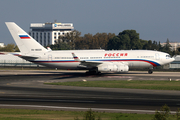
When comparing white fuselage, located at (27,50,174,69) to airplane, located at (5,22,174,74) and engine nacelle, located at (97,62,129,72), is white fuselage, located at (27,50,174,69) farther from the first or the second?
engine nacelle, located at (97,62,129,72)

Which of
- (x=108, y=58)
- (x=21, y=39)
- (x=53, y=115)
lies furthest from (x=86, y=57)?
(x=53, y=115)

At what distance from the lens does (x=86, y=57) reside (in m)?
51.4

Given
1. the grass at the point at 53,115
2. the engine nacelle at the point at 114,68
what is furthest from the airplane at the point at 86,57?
the grass at the point at 53,115

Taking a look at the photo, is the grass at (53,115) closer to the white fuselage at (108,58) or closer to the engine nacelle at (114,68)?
the engine nacelle at (114,68)

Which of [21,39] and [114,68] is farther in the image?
[21,39]

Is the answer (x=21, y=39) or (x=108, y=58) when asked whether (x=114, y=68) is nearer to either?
(x=108, y=58)

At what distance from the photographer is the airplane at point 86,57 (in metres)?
50.2

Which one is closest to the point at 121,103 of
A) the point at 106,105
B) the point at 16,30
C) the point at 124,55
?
the point at 106,105

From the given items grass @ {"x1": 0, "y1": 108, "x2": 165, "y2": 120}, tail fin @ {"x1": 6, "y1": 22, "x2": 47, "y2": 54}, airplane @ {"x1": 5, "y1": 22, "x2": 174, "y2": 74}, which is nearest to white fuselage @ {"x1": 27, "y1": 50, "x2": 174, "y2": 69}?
airplane @ {"x1": 5, "y1": 22, "x2": 174, "y2": 74}

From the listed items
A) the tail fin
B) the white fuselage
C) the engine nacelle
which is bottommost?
the engine nacelle

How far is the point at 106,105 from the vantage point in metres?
20.1

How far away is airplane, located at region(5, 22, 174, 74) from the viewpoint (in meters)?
50.2

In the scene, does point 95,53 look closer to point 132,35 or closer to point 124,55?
point 124,55

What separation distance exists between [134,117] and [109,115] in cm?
155
